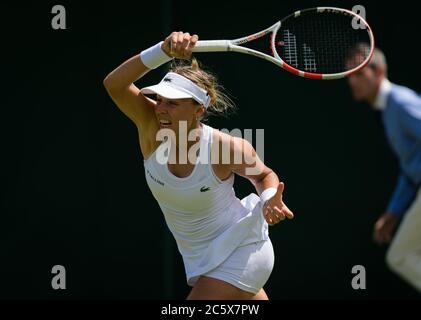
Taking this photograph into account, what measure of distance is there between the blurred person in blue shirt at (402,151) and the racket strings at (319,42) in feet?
2.23

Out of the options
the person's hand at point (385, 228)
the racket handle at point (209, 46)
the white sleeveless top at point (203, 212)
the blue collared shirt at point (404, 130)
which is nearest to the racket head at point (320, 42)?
the racket handle at point (209, 46)

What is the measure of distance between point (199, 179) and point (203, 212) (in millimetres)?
146

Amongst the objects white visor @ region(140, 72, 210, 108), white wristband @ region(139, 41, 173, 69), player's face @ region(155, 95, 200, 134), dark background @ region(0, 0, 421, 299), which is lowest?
dark background @ region(0, 0, 421, 299)

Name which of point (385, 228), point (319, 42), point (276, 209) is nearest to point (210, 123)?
point (319, 42)

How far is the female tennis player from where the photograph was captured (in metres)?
3.97

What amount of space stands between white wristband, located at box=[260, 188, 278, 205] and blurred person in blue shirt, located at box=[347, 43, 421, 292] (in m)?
0.51

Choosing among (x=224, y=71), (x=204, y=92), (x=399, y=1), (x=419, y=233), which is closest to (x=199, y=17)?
(x=224, y=71)

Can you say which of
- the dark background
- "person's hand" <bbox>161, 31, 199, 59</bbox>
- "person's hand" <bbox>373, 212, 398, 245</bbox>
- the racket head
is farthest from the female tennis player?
the dark background

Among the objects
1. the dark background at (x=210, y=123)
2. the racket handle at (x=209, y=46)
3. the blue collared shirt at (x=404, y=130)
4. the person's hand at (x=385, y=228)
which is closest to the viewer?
the blue collared shirt at (x=404, y=130)

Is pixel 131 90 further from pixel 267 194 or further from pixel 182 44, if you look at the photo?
pixel 267 194

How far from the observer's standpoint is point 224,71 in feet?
18.1

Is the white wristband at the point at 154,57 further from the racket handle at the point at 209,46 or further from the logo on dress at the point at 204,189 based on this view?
the logo on dress at the point at 204,189

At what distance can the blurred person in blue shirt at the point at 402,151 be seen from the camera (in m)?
3.38

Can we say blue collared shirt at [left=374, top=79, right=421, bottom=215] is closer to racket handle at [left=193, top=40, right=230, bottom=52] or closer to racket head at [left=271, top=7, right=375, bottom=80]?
racket handle at [left=193, top=40, right=230, bottom=52]
